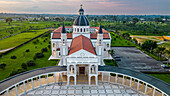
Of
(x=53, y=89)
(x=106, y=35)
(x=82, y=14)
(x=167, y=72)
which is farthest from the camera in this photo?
(x=106, y=35)

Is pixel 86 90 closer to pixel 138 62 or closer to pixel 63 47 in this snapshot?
pixel 63 47

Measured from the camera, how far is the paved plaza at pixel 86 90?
1014 inches

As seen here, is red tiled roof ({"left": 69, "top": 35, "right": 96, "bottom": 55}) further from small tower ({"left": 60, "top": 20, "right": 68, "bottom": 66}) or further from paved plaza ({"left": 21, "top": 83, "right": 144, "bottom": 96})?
paved plaza ({"left": 21, "top": 83, "right": 144, "bottom": 96})

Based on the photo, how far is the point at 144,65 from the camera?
1578 inches

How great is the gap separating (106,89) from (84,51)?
9.10 metres

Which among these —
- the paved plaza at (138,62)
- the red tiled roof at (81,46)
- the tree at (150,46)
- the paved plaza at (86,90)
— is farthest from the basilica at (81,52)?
the tree at (150,46)

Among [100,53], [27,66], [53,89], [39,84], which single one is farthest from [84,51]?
[27,66]

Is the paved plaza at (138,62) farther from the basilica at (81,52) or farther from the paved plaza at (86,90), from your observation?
the paved plaza at (86,90)

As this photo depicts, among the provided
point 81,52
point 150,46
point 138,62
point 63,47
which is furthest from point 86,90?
point 150,46

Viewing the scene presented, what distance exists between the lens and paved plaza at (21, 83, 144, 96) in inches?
1014

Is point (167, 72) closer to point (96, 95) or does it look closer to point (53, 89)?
point (96, 95)

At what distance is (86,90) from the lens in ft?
88.5

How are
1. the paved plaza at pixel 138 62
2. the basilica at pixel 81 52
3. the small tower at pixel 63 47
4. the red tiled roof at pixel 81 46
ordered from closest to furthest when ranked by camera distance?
1. the basilica at pixel 81 52
2. the red tiled roof at pixel 81 46
3. the small tower at pixel 63 47
4. the paved plaza at pixel 138 62

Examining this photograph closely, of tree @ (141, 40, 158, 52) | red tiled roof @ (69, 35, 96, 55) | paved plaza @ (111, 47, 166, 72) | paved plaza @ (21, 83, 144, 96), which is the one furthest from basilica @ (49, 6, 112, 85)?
tree @ (141, 40, 158, 52)
